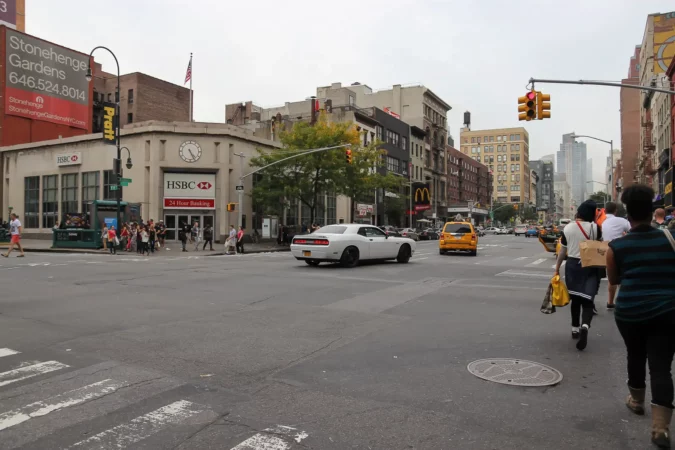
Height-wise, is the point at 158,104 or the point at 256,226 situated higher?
the point at 158,104

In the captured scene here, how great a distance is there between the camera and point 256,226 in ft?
136

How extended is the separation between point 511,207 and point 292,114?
263 ft

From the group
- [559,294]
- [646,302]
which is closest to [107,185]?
Answer: [559,294]

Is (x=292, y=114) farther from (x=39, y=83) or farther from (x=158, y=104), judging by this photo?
Answer: (x=39, y=83)

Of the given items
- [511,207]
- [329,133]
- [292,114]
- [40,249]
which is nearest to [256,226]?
[329,133]

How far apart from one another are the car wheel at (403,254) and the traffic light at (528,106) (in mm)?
6363

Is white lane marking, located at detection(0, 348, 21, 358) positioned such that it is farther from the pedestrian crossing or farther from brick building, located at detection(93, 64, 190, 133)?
brick building, located at detection(93, 64, 190, 133)

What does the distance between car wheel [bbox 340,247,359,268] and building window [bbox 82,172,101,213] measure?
29.6 meters

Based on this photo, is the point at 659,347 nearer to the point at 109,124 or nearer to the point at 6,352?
the point at 6,352

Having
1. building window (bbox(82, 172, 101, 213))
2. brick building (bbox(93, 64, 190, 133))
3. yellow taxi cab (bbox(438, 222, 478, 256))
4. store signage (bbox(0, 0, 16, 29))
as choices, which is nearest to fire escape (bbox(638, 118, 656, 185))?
yellow taxi cab (bbox(438, 222, 478, 256))

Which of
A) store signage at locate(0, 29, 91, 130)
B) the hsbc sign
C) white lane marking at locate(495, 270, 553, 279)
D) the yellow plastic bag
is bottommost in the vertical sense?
white lane marking at locate(495, 270, 553, 279)

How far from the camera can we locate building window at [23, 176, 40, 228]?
44.5 metres

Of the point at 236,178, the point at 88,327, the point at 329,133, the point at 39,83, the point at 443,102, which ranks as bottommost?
the point at 88,327

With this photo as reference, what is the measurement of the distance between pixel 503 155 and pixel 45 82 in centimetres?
12925
